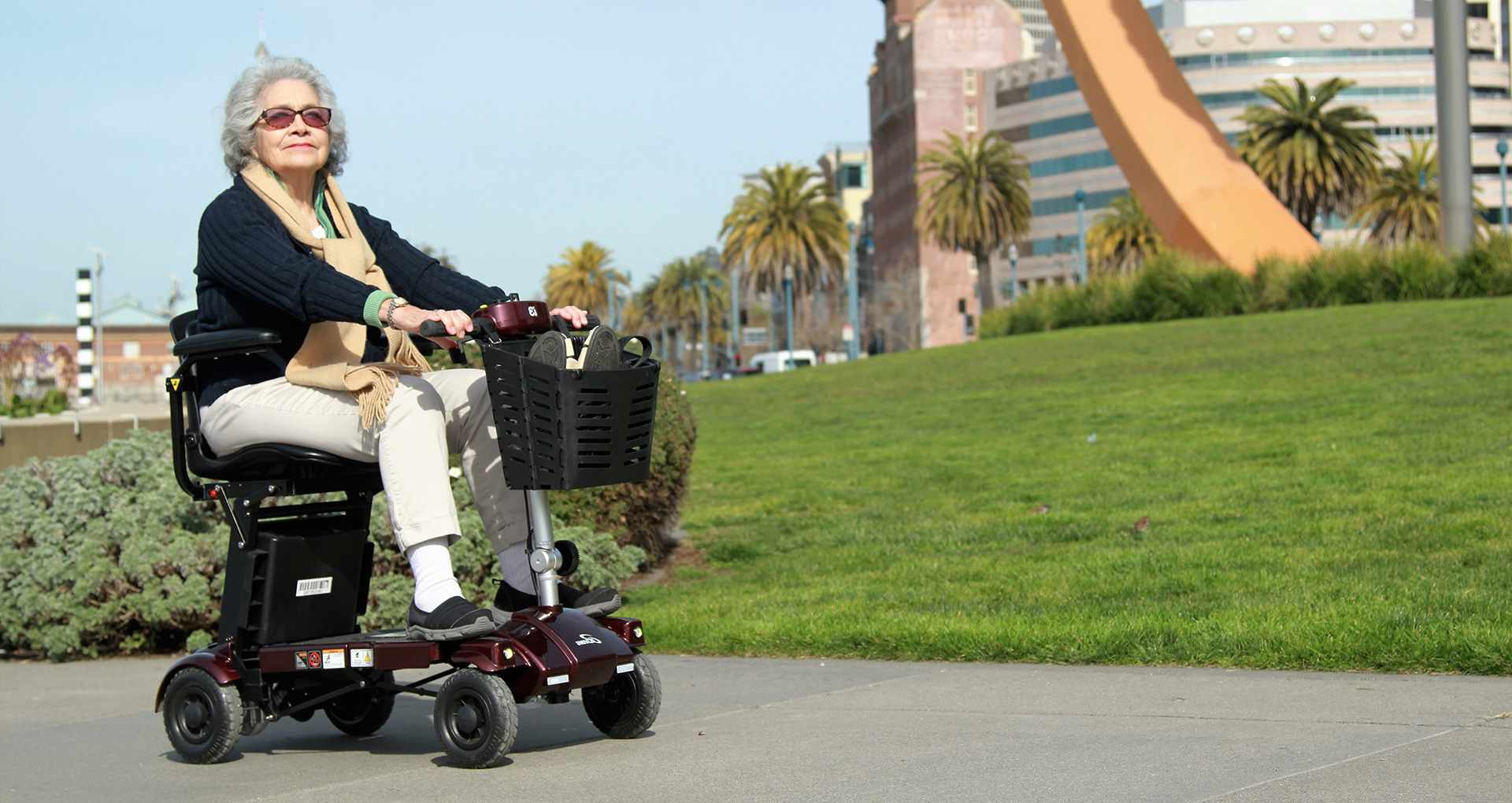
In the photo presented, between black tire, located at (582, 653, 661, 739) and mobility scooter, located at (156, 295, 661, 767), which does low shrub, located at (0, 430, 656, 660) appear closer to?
mobility scooter, located at (156, 295, 661, 767)


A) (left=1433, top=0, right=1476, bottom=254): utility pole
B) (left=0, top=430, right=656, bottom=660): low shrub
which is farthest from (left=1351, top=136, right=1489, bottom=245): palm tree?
(left=0, top=430, right=656, bottom=660): low shrub

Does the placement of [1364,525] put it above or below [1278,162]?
below

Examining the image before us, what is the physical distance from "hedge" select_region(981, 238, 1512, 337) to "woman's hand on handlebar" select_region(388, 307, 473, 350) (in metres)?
24.5

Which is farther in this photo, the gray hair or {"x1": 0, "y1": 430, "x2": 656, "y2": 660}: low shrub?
{"x1": 0, "y1": 430, "x2": 656, "y2": 660}: low shrub

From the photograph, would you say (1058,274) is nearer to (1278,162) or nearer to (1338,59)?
(1338,59)

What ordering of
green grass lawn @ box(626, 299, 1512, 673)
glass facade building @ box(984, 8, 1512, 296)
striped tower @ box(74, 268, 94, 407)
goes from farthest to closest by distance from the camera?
glass facade building @ box(984, 8, 1512, 296) → striped tower @ box(74, 268, 94, 407) → green grass lawn @ box(626, 299, 1512, 673)

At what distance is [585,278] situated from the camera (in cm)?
10425

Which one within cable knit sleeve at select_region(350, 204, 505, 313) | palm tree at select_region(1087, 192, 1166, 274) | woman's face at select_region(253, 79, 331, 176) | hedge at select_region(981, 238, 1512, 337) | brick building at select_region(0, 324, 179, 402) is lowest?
cable knit sleeve at select_region(350, 204, 505, 313)

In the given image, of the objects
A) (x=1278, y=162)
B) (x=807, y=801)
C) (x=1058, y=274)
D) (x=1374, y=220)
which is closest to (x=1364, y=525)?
(x=807, y=801)

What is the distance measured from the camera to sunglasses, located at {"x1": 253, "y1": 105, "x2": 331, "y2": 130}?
15.2 feet

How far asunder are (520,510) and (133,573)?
9.83 feet

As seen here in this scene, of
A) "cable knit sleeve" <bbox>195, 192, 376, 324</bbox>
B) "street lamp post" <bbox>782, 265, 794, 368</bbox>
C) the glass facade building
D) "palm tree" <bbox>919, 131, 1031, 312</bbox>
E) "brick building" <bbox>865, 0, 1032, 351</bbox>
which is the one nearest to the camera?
"cable knit sleeve" <bbox>195, 192, 376, 324</bbox>

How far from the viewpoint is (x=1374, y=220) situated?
83.2 metres

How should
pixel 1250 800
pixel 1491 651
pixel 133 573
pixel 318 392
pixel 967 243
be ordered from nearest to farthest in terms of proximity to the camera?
pixel 1250 800, pixel 318 392, pixel 1491 651, pixel 133 573, pixel 967 243
